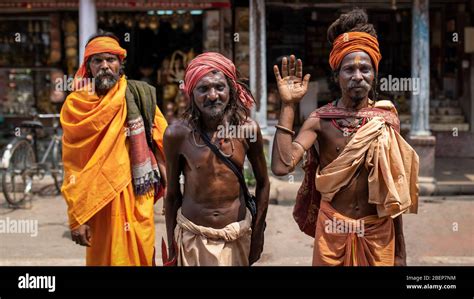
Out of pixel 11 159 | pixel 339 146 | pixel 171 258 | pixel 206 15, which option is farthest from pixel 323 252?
pixel 206 15

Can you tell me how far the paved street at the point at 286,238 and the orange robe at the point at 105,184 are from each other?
1.99 m

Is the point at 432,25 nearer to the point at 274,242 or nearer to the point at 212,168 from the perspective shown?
the point at 274,242

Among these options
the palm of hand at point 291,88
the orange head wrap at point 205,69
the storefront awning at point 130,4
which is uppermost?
the storefront awning at point 130,4

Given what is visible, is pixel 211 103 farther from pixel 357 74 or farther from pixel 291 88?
pixel 357 74

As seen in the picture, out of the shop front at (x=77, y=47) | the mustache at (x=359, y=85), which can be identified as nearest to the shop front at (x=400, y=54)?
the shop front at (x=77, y=47)

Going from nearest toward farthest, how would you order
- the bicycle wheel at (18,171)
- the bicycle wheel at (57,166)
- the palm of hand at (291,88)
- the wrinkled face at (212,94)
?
the palm of hand at (291,88), the wrinkled face at (212,94), the bicycle wheel at (18,171), the bicycle wheel at (57,166)

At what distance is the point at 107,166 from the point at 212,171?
1.12m

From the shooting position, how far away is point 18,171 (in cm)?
909

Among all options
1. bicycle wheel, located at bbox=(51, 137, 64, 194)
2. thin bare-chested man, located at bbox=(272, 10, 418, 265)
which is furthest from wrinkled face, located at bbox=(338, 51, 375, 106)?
bicycle wheel, located at bbox=(51, 137, 64, 194)

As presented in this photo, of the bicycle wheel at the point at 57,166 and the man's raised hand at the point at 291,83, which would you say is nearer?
the man's raised hand at the point at 291,83

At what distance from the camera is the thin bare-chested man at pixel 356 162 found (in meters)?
3.63

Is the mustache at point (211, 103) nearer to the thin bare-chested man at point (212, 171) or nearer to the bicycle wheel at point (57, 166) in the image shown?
the thin bare-chested man at point (212, 171)

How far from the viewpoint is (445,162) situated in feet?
38.6

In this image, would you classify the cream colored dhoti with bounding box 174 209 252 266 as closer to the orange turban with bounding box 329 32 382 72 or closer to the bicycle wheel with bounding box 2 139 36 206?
the orange turban with bounding box 329 32 382 72
